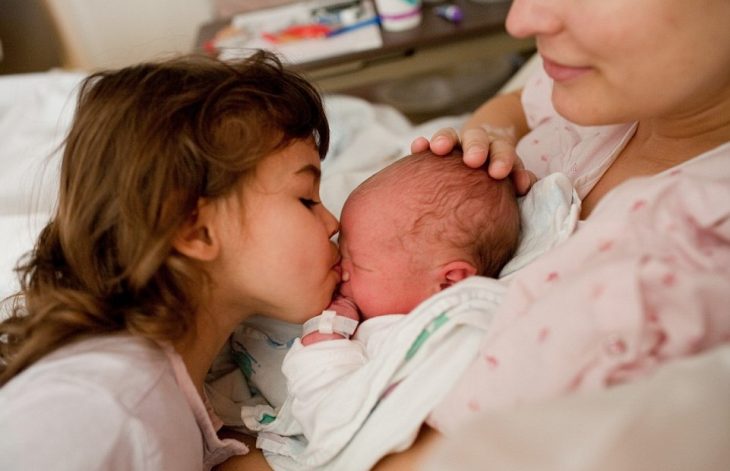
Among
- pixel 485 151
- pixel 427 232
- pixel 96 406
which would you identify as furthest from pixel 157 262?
pixel 485 151

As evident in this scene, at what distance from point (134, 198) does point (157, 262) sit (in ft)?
0.32

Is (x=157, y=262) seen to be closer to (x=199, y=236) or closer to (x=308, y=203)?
(x=199, y=236)

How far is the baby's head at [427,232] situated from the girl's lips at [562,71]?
0.69ft

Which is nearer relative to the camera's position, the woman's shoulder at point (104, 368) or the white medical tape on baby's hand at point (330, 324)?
the woman's shoulder at point (104, 368)

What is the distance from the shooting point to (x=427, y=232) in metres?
1.02

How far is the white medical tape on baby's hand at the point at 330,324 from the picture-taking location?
0.99 meters

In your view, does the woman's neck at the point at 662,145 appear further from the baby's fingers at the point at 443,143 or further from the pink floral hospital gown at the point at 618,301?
the baby's fingers at the point at 443,143

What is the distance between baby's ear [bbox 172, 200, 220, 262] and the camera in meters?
0.92

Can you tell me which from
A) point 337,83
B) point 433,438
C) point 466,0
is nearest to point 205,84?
point 433,438

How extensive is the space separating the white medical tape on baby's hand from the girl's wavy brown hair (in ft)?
0.61

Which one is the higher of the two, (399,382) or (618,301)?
(618,301)

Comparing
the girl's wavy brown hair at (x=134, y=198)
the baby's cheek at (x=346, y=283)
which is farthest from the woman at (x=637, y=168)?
the girl's wavy brown hair at (x=134, y=198)

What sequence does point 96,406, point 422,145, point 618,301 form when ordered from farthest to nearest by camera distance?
point 422,145, point 96,406, point 618,301

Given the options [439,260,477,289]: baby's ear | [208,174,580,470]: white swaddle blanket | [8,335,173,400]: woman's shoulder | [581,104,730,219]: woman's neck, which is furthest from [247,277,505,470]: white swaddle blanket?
[581,104,730,219]: woman's neck
